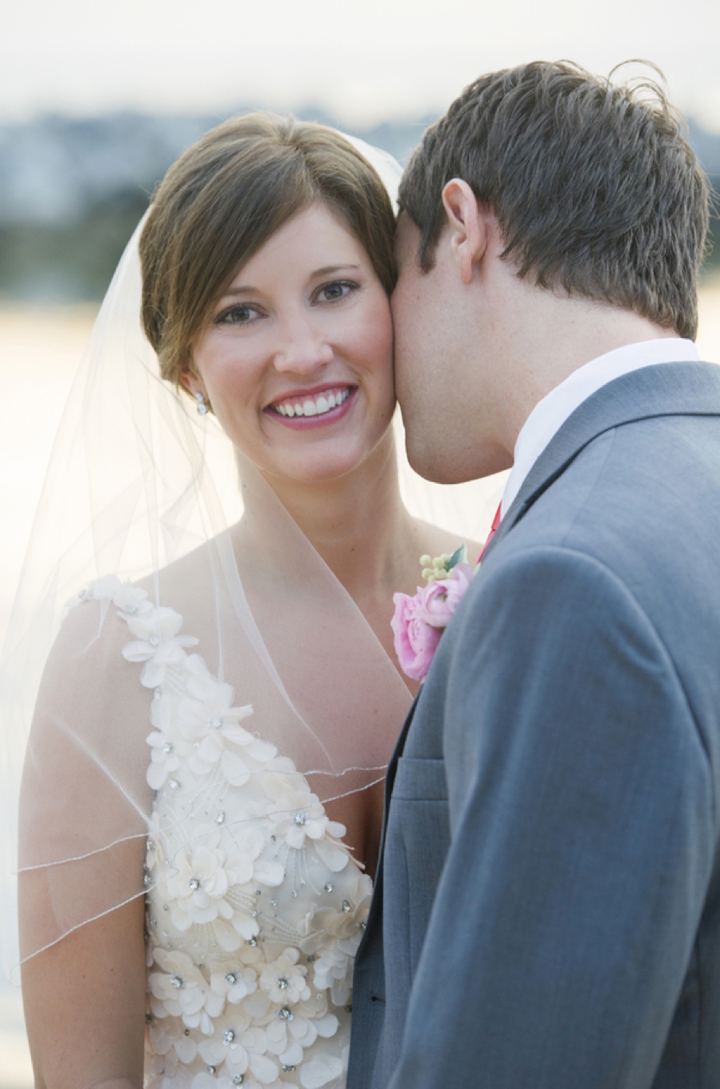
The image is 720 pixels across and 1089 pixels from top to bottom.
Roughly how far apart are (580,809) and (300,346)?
1341 millimetres

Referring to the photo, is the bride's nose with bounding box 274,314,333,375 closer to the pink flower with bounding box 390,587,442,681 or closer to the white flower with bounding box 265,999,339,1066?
the pink flower with bounding box 390,587,442,681

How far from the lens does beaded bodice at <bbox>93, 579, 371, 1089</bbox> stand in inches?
78.0

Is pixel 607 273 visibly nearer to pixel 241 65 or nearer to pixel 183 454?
pixel 183 454

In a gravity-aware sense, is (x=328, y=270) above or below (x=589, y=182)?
below

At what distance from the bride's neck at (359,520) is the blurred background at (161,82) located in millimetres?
5483

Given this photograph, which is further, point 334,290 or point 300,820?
point 334,290

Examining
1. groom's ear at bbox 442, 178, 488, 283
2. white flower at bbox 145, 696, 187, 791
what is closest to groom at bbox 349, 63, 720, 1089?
groom's ear at bbox 442, 178, 488, 283

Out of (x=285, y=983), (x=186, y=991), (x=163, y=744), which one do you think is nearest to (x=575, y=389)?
(x=163, y=744)

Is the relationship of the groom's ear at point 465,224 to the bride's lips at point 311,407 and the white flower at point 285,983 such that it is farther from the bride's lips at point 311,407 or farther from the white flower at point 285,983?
the white flower at point 285,983

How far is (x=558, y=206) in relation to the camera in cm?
181

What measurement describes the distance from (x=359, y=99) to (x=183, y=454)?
22.1 ft

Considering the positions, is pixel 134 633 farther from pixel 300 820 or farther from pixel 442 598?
pixel 442 598

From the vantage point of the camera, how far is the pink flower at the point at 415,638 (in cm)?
180

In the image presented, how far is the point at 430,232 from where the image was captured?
206 centimetres
